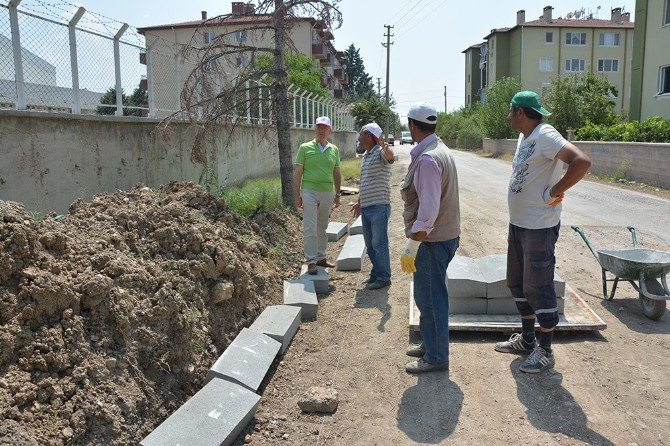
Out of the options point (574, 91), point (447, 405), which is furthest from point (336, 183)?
point (574, 91)

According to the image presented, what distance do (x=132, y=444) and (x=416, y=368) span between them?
2.11 m

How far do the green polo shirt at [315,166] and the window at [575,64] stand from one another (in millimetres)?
58221

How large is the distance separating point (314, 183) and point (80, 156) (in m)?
2.96

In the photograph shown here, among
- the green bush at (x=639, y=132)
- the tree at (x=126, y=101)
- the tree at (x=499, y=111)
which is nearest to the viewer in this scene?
the tree at (x=126, y=101)

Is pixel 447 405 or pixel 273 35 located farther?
pixel 273 35

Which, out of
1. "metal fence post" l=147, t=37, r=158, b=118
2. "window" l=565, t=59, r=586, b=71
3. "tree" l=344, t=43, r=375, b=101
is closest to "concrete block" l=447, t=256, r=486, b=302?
"metal fence post" l=147, t=37, r=158, b=118

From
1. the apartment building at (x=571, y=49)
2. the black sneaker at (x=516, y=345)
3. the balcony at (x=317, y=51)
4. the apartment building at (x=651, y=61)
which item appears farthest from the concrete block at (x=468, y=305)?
the apartment building at (x=571, y=49)

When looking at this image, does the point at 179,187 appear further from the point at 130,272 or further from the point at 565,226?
the point at 565,226

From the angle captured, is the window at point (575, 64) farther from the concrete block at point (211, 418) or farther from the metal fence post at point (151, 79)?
the concrete block at point (211, 418)

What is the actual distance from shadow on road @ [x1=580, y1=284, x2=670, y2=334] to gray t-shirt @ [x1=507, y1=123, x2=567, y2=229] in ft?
5.73

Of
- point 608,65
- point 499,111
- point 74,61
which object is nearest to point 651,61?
point 499,111

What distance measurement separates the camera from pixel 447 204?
4133 millimetres

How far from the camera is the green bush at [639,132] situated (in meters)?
17.5

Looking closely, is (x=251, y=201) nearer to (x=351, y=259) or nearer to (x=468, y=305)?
(x=351, y=259)
